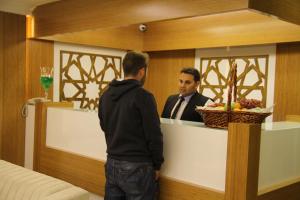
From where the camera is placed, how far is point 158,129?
2137mm

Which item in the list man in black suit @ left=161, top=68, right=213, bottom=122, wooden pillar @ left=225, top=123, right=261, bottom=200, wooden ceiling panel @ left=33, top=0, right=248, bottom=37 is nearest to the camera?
wooden pillar @ left=225, top=123, right=261, bottom=200

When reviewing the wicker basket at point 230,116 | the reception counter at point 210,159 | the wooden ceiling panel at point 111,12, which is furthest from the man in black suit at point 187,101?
the wicker basket at point 230,116

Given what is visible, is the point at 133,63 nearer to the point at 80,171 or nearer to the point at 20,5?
the point at 80,171

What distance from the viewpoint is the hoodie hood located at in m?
2.15

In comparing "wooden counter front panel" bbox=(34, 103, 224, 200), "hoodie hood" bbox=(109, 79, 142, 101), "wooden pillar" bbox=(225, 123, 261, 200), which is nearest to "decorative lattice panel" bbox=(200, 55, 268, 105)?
"wooden counter front panel" bbox=(34, 103, 224, 200)

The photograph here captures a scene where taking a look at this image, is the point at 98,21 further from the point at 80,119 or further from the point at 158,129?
the point at 158,129

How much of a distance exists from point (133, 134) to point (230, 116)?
58 centimetres

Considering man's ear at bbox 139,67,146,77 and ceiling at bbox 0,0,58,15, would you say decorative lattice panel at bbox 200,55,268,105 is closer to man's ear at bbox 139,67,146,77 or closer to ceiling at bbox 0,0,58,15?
ceiling at bbox 0,0,58,15

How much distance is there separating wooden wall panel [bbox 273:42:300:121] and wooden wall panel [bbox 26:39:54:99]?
2.61m

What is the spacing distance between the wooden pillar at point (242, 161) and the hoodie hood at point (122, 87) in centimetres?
61

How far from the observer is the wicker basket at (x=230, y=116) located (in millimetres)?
1988

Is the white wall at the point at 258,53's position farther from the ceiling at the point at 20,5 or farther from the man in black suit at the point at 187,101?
the ceiling at the point at 20,5

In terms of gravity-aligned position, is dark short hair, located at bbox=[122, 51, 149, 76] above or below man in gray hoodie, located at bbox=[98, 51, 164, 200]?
above

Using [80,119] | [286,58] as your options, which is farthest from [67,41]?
[286,58]
